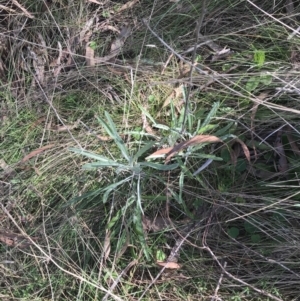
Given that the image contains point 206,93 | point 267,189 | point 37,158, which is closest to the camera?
point 267,189

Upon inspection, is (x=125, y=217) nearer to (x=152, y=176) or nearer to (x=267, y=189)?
(x=152, y=176)

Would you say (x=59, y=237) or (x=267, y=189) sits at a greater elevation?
(x=267, y=189)

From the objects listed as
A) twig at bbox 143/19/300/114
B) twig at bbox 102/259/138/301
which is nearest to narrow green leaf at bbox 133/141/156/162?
twig at bbox 143/19/300/114

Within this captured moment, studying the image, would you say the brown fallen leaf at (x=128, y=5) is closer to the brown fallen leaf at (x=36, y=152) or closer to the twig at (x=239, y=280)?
the brown fallen leaf at (x=36, y=152)

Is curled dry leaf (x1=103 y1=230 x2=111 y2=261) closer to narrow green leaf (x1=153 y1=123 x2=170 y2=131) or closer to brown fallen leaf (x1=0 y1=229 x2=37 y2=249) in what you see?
brown fallen leaf (x1=0 y1=229 x2=37 y2=249)

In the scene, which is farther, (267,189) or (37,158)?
(37,158)

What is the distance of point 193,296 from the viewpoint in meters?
1.90

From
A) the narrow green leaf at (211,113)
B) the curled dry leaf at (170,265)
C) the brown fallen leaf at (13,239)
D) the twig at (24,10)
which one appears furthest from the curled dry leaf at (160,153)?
the twig at (24,10)

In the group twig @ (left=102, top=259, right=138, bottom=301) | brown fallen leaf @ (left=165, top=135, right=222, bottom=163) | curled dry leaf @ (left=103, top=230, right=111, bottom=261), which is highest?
brown fallen leaf @ (left=165, top=135, right=222, bottom=163)

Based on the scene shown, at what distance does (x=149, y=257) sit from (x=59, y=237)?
1.26 ft

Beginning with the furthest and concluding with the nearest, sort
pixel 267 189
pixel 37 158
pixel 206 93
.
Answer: pixel 37 158, pixel 206 93, pixel 267 189

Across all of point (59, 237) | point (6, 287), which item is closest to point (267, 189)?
point (59, 237)

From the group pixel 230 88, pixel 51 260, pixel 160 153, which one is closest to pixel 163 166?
pixel 160 153

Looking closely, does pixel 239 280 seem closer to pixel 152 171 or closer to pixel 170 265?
pixel 170 265
